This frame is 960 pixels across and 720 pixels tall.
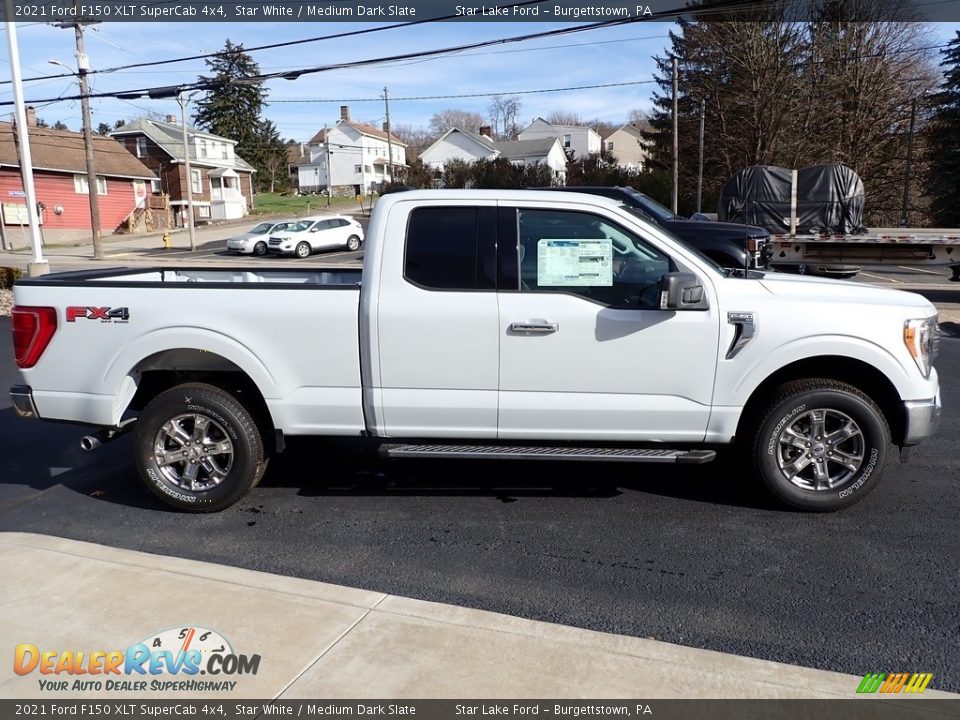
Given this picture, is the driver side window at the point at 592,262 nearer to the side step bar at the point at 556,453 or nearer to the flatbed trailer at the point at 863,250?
the side step bar at the point at 556,453

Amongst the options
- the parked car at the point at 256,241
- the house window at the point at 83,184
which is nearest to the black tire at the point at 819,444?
the parked car at the point at 256,241

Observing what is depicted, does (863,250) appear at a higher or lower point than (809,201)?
lower

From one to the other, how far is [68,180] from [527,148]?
42033 millimetres

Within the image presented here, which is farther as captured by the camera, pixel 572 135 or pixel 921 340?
pixel 572 135

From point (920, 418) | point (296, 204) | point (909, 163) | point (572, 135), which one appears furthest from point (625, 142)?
point (920, 418)

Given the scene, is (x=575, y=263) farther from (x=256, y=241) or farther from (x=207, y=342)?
(x=256, y=241)

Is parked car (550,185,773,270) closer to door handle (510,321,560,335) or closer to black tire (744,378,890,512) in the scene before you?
black tire (744,378,890,512)

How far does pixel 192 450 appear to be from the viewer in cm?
486

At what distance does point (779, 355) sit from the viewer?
450 centimetres

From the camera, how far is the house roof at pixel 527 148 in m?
72.7

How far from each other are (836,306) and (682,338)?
93cm

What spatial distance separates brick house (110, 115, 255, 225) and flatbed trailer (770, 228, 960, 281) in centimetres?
4965
